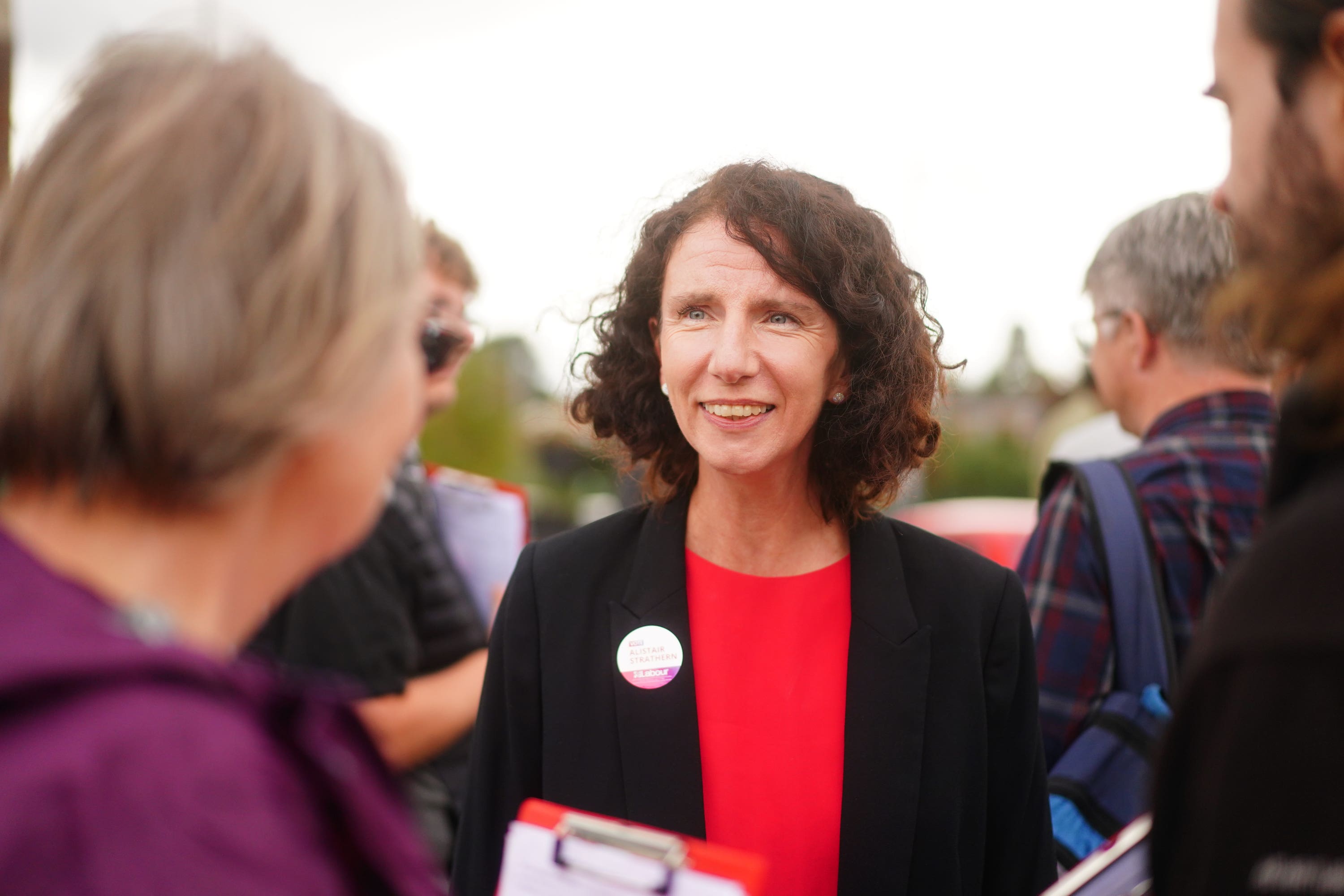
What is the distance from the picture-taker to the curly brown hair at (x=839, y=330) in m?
2.30

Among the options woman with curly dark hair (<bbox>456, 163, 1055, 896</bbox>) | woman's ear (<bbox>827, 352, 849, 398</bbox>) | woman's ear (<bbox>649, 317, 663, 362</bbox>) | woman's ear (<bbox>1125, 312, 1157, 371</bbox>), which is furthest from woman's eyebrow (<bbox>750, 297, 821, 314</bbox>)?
woman's ear (<bbox>1125, 312, 1157, 371</bbox>)

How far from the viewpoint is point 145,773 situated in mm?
749

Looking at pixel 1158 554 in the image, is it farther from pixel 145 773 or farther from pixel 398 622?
pixel 145 773

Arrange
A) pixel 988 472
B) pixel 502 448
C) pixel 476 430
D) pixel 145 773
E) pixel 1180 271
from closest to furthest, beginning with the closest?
pixel 145 773, pixel 1180 271, pixel 988 472, pixel 476 430, pixel 502 448

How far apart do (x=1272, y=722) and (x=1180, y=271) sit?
2.19 metres

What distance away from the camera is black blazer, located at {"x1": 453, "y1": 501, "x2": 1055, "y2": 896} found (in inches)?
79.7

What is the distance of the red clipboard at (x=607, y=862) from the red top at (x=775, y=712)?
75 centimetres

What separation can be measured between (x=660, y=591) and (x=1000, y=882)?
0.96 meters

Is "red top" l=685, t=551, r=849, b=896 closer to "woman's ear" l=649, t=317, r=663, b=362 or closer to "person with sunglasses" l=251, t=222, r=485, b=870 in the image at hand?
"woman's ear" l=649, t=317, r=663, b=362

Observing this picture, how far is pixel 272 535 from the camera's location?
104 cm

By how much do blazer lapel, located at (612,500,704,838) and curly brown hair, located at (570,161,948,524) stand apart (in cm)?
32

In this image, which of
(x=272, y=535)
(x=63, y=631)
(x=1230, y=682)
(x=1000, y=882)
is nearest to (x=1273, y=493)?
(x=1230, y=682)

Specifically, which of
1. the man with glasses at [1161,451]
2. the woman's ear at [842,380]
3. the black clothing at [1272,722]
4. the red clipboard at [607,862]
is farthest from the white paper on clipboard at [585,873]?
the man with glasses at [1161,451]

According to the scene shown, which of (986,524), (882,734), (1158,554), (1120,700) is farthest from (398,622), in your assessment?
(986,524)
